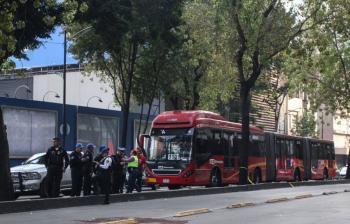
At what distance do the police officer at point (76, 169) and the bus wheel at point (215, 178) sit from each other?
10.2 m

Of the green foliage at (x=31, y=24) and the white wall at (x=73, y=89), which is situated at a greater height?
the white wall at (x=73, y=89)

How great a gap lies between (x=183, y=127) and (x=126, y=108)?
17.6 feet

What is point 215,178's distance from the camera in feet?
95.9

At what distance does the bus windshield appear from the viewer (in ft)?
90.5

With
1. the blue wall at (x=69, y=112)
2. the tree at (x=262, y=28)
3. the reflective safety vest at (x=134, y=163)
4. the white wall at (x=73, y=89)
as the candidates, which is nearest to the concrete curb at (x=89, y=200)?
the reflective safety vest at (x=134, y=163)

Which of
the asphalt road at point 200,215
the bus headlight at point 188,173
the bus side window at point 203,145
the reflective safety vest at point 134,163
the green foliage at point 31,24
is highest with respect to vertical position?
the green foliage at point 31,24

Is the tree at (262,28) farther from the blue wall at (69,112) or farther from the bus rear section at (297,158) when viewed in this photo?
the blue wall at (69,112)

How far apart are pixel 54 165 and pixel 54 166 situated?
0.03 meters

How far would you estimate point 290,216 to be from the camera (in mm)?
15125

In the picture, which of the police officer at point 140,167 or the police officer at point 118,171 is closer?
the police officer at point 118,171

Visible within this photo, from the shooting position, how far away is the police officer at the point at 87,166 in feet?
64.2

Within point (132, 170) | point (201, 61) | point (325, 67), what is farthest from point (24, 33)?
point (325, 67)

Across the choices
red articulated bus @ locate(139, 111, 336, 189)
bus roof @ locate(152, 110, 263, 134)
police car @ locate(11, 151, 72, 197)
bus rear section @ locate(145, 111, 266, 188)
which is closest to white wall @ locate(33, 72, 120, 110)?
red articulated bus @ locate(139, 111, 336, 189)

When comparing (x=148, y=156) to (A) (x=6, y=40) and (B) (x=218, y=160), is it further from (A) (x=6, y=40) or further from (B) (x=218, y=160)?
(A) (x=6, y=40)
